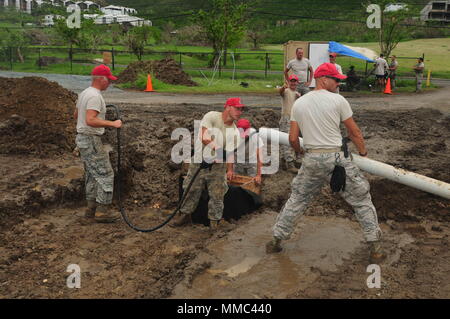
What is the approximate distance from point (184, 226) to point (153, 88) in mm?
16594

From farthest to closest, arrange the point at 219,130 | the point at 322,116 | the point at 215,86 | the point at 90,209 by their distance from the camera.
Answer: the point at 215,86, the point at 90,209, the point at 219,130, the point at 322,116

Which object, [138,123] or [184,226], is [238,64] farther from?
[184,226]

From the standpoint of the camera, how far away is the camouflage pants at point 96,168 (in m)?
6.46

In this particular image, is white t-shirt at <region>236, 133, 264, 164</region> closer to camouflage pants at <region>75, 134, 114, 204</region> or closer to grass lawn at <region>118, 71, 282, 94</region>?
camouflage pants at <region>75, 134, 114, 204</region>

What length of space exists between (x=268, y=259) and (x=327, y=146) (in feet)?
4.80

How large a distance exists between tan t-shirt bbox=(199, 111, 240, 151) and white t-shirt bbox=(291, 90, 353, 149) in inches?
48.4

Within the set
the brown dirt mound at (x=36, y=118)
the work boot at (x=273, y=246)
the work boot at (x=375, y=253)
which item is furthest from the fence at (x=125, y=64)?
the work boot at (x=375, y=253)

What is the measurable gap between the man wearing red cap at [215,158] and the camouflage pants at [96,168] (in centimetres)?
103

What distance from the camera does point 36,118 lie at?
10.9 meters

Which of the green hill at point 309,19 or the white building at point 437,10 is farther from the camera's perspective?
the white building at point 437,10

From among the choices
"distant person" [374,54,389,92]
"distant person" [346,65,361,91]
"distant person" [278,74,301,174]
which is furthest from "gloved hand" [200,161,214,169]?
"distant person" [374,54,389,92]

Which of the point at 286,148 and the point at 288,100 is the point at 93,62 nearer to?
the point at 288,100

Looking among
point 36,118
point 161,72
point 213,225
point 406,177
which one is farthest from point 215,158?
point 161,72

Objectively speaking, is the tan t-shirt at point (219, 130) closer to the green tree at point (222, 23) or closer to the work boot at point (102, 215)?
the work boot at point (102, 215)
